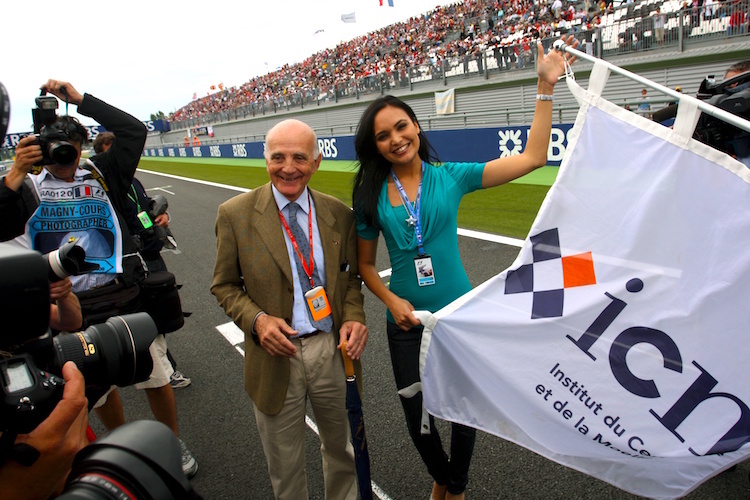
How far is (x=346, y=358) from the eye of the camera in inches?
89.0

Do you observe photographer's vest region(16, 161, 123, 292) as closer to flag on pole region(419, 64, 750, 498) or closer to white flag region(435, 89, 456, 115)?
flag on pole region(419, 64, 750, 498)

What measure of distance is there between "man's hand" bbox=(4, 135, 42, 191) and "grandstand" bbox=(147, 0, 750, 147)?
14022mm

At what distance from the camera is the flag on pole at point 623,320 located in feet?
5.65

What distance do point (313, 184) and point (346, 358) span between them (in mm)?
13843

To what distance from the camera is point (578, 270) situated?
1.99m

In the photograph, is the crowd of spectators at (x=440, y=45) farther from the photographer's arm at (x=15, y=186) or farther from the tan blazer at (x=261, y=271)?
the photographer's arm at (x=15, y=186)

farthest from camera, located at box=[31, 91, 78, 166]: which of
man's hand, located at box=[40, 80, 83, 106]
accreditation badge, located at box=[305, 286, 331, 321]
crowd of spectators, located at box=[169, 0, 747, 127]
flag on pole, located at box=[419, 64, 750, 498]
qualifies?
crowd of spectators, located at box=[169, 0, 747, 127]

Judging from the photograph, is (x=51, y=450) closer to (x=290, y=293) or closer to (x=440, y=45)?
(x=290, y=293)

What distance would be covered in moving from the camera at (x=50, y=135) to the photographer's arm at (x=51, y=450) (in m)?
1.56

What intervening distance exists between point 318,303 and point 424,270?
1.68ft

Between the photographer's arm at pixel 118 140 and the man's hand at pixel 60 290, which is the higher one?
the photographer's arm at pixel 118 140

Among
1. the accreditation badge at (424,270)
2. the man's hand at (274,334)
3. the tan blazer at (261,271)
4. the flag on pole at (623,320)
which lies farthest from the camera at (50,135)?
the flag on pole at (623,320)

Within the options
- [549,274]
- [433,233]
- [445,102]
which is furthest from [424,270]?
[445,102]

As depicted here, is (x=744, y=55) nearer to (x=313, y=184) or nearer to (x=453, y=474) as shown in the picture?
(x=313, y=184)
